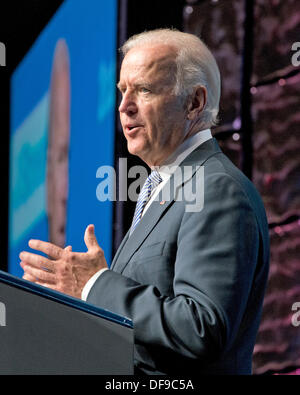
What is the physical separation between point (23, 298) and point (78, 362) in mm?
150

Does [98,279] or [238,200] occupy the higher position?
[238,200]

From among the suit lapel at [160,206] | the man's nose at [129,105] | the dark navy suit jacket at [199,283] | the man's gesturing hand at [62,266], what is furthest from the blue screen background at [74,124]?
the man's gesturing hand at [62,266]

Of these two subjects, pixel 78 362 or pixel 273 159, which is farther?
pixel 273 159

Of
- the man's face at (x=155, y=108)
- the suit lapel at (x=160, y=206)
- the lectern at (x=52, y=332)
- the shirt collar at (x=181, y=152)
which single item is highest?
the man's face at (x=155, y=108)

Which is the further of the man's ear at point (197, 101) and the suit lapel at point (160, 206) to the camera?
the man's ear at point (197, 101)

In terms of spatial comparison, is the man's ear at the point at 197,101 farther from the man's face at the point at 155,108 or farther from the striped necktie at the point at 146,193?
the striped necktie at the point at 146,193

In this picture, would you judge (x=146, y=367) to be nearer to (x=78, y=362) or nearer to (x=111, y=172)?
(x=78, y=362)

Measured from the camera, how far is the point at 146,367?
1.60 m

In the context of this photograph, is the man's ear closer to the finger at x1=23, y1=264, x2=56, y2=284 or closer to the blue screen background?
the finger at x1=23, y1=264, x2=56, y2=284

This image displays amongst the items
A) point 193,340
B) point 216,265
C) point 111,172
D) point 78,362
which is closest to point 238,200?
point 216,265

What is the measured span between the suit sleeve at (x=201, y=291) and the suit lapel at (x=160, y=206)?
140 mm

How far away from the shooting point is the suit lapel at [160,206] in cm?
173

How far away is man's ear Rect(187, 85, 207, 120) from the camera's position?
6.36 ft

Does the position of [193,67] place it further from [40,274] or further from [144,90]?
[40,274]
